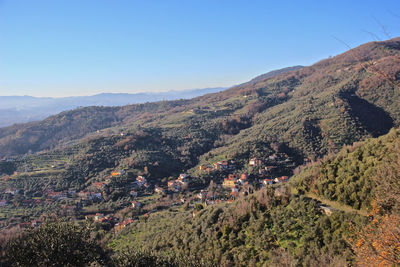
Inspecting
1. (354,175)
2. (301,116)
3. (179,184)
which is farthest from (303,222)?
(301,116)

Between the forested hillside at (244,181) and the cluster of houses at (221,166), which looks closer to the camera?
the forested hillside at (244,181)

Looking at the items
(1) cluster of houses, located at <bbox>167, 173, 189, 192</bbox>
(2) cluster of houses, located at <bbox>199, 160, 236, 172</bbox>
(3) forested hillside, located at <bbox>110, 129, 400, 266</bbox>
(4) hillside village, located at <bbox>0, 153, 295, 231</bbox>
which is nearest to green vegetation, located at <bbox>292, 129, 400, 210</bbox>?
(3) forested hillside, located at <bbox>110, 129, 400, 266</bbox>

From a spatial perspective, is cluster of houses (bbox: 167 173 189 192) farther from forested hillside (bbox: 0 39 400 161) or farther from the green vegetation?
the green vegetation

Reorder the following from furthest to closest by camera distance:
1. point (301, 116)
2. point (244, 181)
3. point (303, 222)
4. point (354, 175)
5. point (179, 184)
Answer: point (301, 116) < point (179, 184) < point (244, 181) < point (354, 175) < point (303, 222)

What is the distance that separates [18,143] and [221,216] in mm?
85081

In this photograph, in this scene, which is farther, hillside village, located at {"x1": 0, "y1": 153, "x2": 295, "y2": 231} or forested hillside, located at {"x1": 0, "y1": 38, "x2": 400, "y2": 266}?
hillside village, located at {"x1": 0, "y1": 153, "x2": 295, "y2": 231}

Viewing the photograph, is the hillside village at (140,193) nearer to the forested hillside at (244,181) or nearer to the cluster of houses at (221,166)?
the cluster of houses at (221,166)

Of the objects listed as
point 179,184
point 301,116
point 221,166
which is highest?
point 301,116

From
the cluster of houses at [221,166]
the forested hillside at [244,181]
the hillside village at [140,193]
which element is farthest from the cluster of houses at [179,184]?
the cluster of houses at [221,166]

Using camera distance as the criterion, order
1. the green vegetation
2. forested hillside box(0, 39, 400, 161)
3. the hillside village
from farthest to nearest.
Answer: forested hillside box(0, 39, 400, 161) → the hillside village → the green vegetation

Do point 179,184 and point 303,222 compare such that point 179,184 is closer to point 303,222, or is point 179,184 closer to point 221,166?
point 221,166

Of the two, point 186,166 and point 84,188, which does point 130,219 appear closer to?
point 84,188

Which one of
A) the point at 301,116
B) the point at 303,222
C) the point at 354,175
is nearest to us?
the point at 303,222

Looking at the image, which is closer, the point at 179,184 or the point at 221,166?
the point at 179,184
